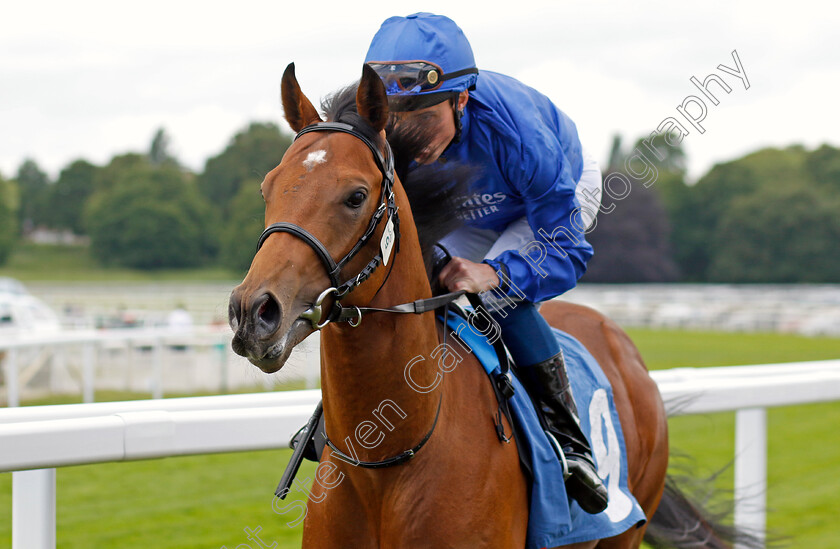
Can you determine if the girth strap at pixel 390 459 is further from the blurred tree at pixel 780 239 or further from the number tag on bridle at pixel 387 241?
the blurred tree at pixel 780 239

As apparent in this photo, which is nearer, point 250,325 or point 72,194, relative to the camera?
point 250,325

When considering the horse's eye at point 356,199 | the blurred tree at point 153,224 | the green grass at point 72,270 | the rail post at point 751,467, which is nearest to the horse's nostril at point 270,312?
the horse's eye at point 356,199

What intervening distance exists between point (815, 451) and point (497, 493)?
6.20 metres

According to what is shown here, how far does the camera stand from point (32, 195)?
222 ft

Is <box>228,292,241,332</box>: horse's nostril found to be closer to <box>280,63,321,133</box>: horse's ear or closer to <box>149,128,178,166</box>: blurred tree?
<box>280,63,321,133</box>: horse's ear

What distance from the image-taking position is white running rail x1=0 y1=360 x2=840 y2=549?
6.70 feet

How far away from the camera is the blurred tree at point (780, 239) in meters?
44.2

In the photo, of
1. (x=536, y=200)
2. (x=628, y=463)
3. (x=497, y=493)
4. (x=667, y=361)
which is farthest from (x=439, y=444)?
(x=667, y=361)

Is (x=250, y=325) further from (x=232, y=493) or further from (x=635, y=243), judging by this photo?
(x=635, y=243)

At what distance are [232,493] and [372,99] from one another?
424cm

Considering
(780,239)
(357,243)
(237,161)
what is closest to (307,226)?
(357,243)

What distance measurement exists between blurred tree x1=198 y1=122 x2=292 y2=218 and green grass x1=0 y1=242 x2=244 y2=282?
6408 millimetres

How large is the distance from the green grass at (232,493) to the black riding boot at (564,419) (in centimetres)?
148

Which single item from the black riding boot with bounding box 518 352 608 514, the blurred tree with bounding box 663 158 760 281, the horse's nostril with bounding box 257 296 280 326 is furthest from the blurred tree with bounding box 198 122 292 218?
the horse's nostril with bounding box 257 296 280 326
